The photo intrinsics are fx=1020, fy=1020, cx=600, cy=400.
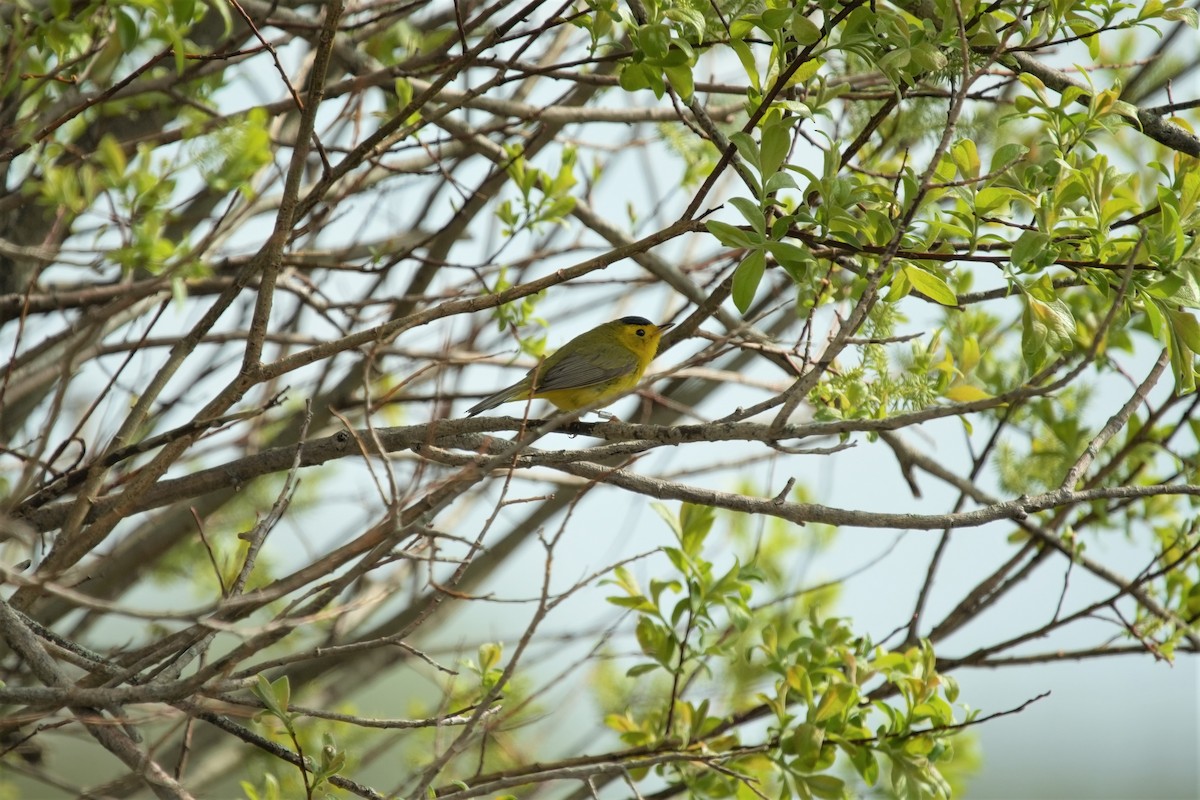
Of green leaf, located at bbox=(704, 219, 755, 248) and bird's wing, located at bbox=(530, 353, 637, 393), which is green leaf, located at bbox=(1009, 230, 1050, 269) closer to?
green leaf, located at bbox=(704, 219, 755, 248)

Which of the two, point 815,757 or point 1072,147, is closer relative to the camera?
point 1072,147

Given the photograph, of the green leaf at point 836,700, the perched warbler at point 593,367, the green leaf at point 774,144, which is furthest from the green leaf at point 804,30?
the perched warbler at point 593,367

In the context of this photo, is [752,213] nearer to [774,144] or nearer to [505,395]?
[774,144]

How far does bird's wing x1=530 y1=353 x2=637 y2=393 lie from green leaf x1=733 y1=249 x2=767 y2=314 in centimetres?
164

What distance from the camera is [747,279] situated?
1935 millimetres

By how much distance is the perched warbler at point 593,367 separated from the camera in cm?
351

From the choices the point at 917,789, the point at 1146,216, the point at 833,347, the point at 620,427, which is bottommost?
the point at 917,789

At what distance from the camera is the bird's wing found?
3598mm

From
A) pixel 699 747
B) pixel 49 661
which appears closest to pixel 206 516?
pixel 49 661

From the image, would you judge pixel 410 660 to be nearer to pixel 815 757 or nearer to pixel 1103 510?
pixel 815 757

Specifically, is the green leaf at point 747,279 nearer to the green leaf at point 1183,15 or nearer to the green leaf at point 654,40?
the green leaf at point 654,40

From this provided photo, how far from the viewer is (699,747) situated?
2.68 meters

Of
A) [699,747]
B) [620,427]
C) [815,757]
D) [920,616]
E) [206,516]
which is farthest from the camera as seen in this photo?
[206,516]

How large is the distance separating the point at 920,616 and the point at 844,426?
1653 mm
